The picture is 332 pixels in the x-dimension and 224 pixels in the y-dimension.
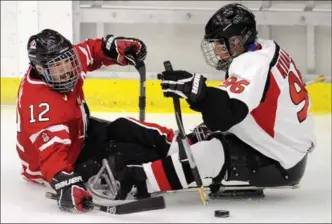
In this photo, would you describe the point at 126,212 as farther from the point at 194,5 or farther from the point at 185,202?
the point at 194,5

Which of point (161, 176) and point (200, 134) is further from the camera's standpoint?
point (200, 134)

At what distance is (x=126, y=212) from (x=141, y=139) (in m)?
0.46

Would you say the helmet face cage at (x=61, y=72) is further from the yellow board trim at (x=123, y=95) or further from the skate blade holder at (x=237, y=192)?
the yellow board trim at (x=123, y=95)

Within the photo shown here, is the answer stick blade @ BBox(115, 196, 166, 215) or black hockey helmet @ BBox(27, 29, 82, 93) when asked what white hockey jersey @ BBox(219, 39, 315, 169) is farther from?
black hockey helmet @ BBox(27, 29, 82, 93)

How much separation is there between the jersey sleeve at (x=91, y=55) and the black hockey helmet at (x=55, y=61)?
1.15 feet

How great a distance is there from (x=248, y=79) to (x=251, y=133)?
27 centimetres

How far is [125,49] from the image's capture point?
3.04 m

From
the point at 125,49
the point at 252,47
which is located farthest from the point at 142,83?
the point at 252,47

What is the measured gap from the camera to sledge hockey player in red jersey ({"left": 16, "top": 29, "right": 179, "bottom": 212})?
254cm

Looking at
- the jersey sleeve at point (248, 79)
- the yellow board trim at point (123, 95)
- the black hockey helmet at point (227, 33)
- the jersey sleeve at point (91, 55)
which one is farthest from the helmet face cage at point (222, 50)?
the yellow board trim at point (123, 95)

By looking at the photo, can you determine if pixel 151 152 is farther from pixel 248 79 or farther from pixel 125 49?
pixel 248 79

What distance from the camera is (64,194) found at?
2465 millimetres

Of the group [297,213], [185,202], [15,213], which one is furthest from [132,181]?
[297,213]

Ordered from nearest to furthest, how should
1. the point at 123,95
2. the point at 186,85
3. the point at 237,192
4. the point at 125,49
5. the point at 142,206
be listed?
the point at 186,85 → the point at 142,206 → the point at 237,192 → the point at 125,49 → the point at 123,95
